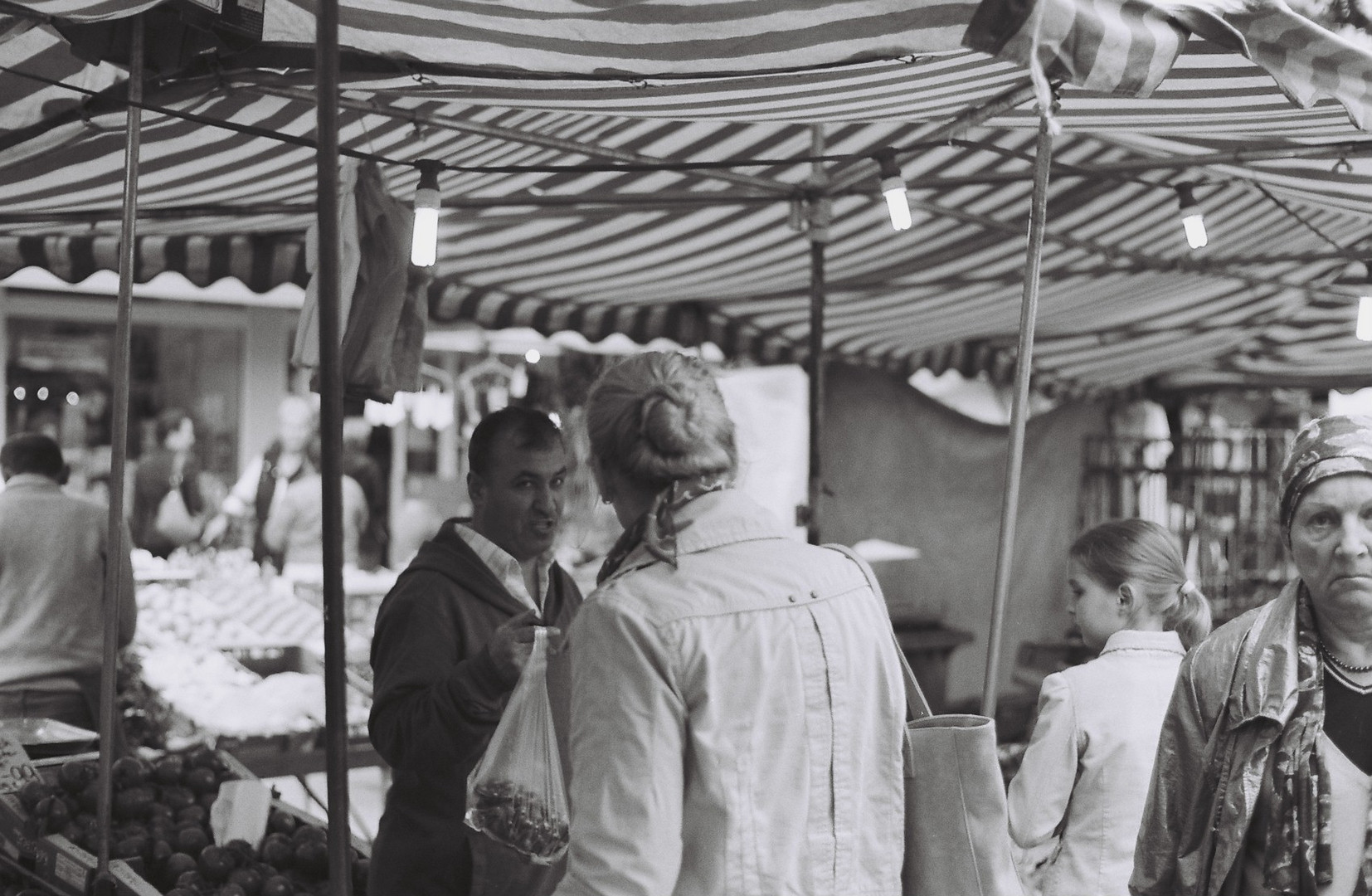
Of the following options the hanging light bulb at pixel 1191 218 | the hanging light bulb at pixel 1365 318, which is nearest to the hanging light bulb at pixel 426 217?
the hanging light bulb at pixel 1191 218

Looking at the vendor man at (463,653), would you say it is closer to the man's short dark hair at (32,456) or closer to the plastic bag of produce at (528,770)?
the plastic bag of produce at (528,770)

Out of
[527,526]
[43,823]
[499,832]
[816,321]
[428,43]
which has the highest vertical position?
[428,43]

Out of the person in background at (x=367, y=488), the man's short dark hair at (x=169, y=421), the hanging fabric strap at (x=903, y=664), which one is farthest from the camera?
the man's short dark hair at (x=169, y=421)

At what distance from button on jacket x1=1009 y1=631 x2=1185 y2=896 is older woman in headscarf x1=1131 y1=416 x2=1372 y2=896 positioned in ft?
1.84

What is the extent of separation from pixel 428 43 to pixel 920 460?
6.57 metres

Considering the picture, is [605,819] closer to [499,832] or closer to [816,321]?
[499,832]

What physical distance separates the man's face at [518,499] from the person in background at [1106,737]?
1143mm

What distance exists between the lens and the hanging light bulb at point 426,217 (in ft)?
10.3

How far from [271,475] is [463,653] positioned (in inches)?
268

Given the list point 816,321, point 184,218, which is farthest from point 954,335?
point 184,218

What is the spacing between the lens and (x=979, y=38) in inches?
79.5

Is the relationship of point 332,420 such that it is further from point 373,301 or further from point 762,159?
point 762,159

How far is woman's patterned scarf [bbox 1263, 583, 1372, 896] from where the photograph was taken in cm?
201

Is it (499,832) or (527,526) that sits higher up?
(527,526)
